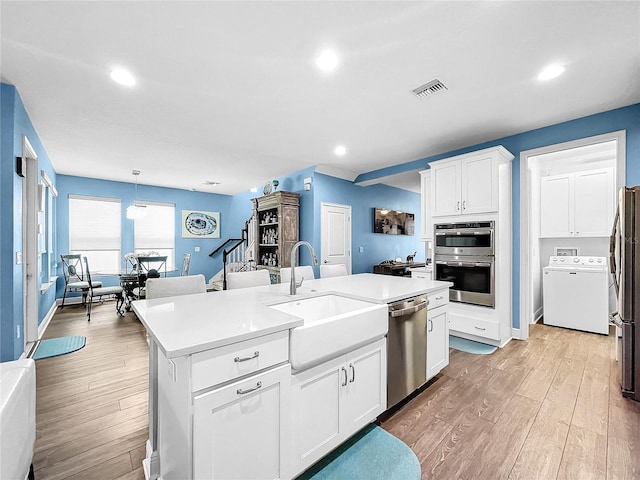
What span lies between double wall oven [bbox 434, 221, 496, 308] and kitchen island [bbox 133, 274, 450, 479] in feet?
7.41

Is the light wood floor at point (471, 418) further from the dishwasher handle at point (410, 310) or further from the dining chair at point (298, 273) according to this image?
the dining chair at point (298, 273)

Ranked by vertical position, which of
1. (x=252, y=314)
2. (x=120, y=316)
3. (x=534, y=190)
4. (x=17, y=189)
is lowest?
(x=120, y=316)

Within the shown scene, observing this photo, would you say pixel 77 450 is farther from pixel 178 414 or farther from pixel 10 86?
pixel 10 86

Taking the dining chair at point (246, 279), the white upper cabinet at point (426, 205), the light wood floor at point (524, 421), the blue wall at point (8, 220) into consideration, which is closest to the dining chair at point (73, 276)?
the blue wall at point (8, 220)

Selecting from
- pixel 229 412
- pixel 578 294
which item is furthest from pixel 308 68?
pixel 578 294

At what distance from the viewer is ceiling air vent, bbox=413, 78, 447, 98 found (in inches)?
98.7

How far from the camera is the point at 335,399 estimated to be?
1624 millimetres

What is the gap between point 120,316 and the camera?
4910 millimetres

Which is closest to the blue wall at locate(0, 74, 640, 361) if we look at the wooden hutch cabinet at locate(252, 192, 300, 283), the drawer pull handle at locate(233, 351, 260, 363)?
the wooden hutch cabinet at locate(252, 192, 300, 283)

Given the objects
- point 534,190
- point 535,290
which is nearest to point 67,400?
point 535,290

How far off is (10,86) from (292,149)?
296 cm

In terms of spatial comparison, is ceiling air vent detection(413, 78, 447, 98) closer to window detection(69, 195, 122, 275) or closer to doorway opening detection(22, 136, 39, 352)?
doorway opening detection(22, 136, 39, 352)

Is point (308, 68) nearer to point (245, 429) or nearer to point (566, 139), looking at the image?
point (245, 429)

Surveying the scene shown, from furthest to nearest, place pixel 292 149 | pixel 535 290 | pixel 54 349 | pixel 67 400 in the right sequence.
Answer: pixel 535 290, pixel 292 149, pixel 54 349, pixel 67 400
